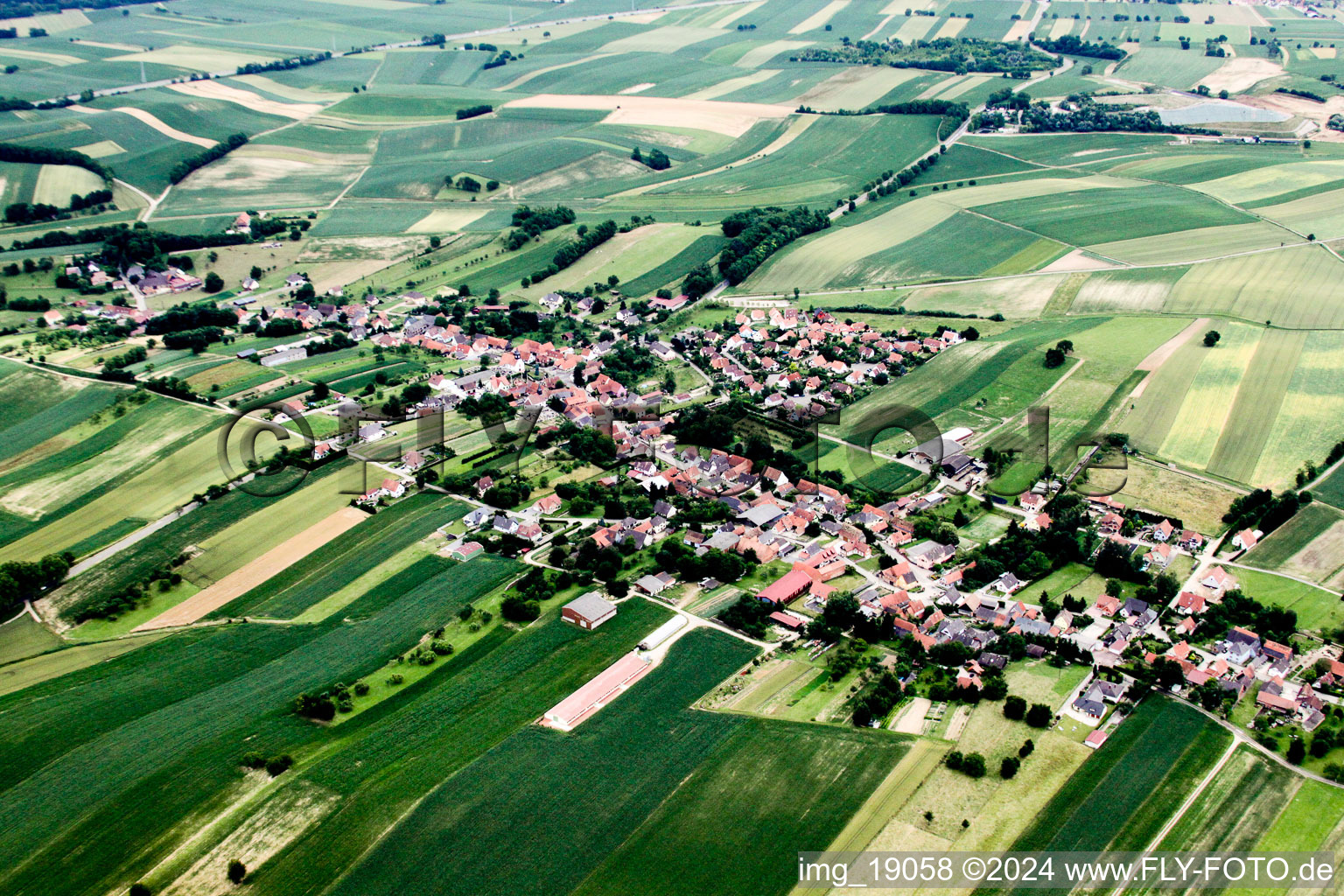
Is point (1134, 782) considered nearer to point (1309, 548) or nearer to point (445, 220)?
point (1309, 548)

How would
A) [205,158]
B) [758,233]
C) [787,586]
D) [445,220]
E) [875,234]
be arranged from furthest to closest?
[205,158]
[445,220]
[875,234]
[758,233]
[787,586]

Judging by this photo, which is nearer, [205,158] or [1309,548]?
[1309,548]

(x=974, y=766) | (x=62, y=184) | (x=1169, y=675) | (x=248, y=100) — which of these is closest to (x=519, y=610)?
(x=974, y=766)

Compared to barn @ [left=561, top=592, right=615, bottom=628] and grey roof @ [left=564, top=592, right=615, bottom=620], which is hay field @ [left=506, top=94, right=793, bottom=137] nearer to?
grey roof @ [left=564, top=592, right=615, bottom=620]

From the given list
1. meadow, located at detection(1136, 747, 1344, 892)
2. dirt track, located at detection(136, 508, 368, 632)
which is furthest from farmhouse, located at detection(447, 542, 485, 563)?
meadow, located at detection(1136, 747, 1344, 892)

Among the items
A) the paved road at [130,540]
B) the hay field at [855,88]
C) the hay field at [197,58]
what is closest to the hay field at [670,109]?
the hay field at [855,88]

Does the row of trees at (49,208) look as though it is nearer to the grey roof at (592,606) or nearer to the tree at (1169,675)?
the grey roof at (592,606)

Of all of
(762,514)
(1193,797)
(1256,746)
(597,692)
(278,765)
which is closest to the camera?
(1193,797)
